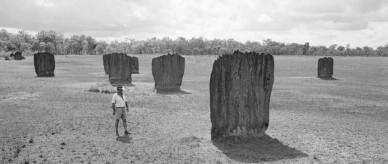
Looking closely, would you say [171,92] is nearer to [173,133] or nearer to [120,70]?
[120,70]

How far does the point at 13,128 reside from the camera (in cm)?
1315

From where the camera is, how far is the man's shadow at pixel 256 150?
1070cm

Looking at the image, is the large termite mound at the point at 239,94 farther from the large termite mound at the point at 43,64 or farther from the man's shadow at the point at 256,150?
the large termite mound at the point at 43,64

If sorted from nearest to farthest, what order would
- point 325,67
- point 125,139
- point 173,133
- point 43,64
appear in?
point 125,139 < point 173,133 < point 43,64 < point 325,67

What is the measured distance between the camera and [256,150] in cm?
1148

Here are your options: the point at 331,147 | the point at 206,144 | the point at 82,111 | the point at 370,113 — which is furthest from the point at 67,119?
the point at 370,113

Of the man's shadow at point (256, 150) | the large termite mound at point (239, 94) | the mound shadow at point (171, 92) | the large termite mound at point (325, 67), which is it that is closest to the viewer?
the man's shadow at point (256, 150)

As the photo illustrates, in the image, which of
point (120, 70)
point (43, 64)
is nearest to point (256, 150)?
point (120, 70)

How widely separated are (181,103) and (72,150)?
1051 centimetres

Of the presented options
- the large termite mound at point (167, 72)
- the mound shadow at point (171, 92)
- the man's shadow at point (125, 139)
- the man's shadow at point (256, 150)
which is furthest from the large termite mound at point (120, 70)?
the man's shadow at point (256, 150)

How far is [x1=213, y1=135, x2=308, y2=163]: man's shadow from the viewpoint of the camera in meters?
10.7

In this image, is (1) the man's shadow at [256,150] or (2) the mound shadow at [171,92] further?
(2) the mound shadow at [171,92]

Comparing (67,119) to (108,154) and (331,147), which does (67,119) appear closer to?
(108,154)

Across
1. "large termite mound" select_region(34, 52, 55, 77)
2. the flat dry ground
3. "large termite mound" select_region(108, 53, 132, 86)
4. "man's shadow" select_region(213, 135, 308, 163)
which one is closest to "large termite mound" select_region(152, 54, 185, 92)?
the flat dry ground
